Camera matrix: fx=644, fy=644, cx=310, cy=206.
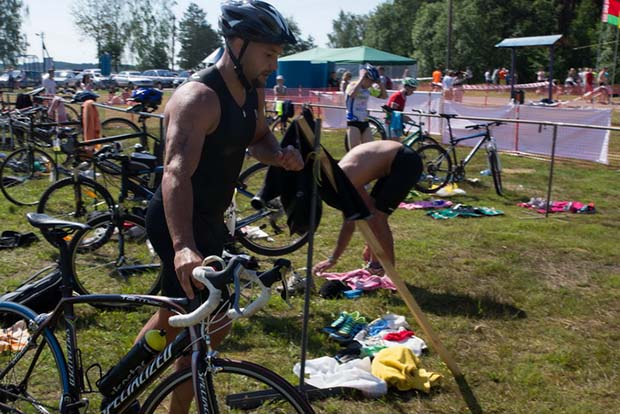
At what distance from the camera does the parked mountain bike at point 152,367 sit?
2176mm

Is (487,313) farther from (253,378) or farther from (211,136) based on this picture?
(211,136)

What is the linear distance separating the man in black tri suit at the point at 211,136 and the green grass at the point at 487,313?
3.79 ft

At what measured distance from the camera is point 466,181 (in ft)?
36.0

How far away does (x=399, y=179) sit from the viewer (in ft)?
17.0

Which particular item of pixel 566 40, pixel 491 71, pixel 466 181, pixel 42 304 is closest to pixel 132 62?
pixel 491 71

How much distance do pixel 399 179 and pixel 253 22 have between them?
9.41 feet

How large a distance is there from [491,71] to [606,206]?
4696cm

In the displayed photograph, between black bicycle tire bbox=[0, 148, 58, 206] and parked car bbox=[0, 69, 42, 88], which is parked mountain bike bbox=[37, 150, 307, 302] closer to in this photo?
black bicycle tire bbox=[0, 148, 58, 206]

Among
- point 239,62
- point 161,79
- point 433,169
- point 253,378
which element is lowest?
point 433,169

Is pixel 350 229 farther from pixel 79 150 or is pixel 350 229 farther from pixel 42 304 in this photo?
pixel 79 150

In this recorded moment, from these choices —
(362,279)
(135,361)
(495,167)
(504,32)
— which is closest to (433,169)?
(495,167)

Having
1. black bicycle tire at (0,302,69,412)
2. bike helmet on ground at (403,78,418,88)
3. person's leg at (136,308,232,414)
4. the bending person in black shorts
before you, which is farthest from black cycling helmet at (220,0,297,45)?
bike helmet on ground at (403,78,418,88)

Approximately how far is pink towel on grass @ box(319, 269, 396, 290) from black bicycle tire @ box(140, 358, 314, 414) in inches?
125

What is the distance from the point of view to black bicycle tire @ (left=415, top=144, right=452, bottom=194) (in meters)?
10.4
